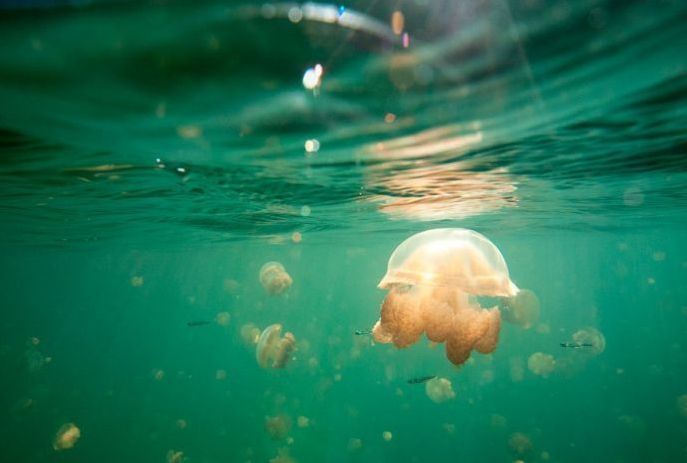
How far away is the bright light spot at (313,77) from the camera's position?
422 centimetres

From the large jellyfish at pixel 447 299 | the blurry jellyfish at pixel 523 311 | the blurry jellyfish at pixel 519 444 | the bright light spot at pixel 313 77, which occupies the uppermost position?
the bright light spot at pixel 313 77

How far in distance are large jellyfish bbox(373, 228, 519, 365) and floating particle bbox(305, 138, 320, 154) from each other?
2146 millimetres

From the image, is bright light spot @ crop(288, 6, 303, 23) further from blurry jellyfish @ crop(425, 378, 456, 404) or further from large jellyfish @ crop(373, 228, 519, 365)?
blurry jellyfish @ crop(425, 378, 456, 404)

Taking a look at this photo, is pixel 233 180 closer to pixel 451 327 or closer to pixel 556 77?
pixel 451 327

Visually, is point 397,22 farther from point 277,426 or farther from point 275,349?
point 277,426

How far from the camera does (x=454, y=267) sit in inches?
211

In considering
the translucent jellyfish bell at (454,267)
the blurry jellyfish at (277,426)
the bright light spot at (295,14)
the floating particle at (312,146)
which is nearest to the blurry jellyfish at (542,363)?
the blurry jellyfish at (277,426)

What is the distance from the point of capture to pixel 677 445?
2069 centimetres

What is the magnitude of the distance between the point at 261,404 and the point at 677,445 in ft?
81.5

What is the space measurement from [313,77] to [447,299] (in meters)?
2.99

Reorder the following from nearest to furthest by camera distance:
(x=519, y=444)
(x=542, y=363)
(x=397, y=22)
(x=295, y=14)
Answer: (x=295, y=14) < (x=397, y=22) < (x=519, y=444) < (x=542, y=363)

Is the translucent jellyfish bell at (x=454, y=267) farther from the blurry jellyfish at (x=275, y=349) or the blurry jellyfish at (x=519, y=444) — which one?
the blurry jellyfish at (x=519, y=444)

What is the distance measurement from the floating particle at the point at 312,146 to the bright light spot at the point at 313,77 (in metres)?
1.74

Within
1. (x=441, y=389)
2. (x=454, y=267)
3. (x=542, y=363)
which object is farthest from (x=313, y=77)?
(x=542, y=363)
